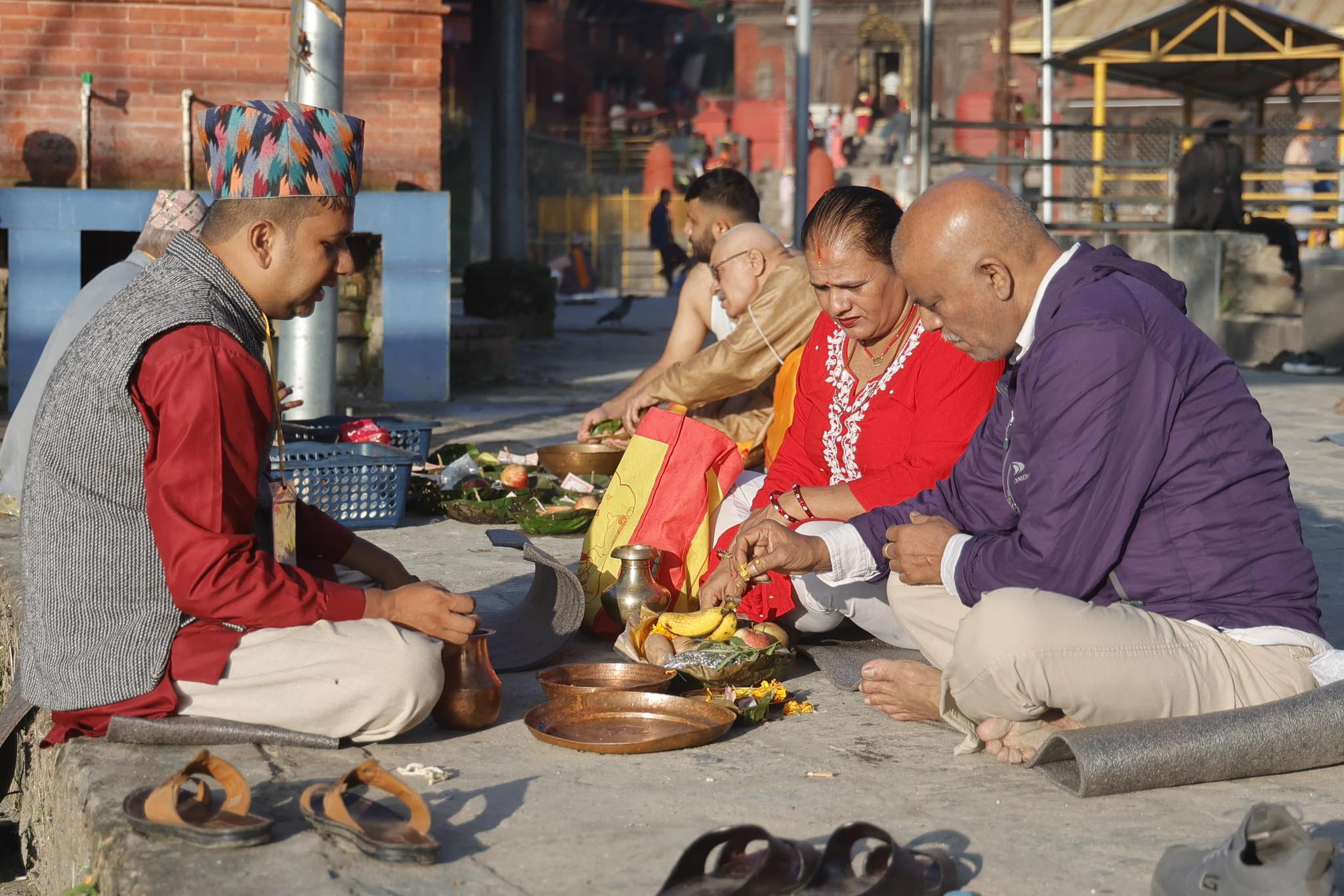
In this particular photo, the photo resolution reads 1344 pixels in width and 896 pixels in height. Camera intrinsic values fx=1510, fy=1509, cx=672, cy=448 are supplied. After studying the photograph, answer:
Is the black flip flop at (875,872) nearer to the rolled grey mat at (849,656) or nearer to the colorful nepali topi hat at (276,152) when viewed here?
the rolled grey mat at (849,656)

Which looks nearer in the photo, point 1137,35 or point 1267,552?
point 1267,552

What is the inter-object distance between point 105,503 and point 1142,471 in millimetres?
2221

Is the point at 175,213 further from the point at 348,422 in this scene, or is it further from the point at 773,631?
the point at 773,631

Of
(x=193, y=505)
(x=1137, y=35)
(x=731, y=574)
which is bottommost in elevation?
(x=731, y=574)

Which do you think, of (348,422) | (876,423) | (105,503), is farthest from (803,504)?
(348,422)

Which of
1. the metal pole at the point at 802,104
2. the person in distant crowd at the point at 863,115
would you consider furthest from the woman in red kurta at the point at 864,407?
the person in distant crowd at the point at 863,115

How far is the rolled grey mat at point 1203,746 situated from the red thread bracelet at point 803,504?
4.14ft

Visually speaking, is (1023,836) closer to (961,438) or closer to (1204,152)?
(961,438)

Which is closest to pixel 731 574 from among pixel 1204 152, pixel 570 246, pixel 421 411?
pixel 421 411

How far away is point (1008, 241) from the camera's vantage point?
334 cm

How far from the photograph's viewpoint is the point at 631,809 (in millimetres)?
3197

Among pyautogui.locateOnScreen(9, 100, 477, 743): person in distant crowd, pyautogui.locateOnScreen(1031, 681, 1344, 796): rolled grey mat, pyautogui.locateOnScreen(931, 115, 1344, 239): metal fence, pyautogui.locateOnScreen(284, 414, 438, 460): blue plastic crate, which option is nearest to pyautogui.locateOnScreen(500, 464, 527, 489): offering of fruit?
pyautogui.locateOnScreen(284, 414, 438, 460): blue plastic crate

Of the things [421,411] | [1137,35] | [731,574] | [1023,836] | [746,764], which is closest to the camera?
[1023,836]

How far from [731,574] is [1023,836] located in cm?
144
